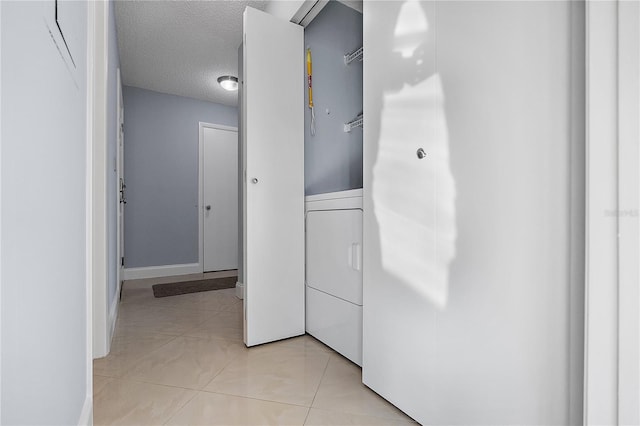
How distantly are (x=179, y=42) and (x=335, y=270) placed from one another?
2552 mm

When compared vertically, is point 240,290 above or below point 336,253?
below

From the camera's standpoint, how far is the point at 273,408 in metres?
1.26

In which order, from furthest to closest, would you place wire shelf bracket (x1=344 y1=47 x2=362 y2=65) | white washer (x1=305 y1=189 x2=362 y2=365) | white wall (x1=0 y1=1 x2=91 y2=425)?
wire shelf bracket (x1=344 y1=47 x2=362 y2=65), white washer (x1=305 y1=189 x2=362 y2=365), white wall (x1=0 y1=1 x2=91 y2=425)

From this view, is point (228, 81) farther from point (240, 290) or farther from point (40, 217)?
point (40, 217)

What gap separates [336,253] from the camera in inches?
69.7

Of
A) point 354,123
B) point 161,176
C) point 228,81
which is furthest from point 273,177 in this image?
point 161,176

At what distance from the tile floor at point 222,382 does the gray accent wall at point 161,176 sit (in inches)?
80.8

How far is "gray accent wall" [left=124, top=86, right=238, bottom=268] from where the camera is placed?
401 cm

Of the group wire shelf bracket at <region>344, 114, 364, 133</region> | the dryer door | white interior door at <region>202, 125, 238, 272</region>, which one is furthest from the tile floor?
white interior door at <region>202, 125, 238, 272</region>

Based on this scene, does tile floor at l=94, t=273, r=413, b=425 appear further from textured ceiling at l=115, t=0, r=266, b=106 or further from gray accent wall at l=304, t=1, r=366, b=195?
textured ceiling at l=115, t=0, r=266, b=106

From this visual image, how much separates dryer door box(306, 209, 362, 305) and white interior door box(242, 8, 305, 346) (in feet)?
0.33

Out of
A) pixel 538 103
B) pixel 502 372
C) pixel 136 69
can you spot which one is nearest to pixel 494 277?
pixel 502 372

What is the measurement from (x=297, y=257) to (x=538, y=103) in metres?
1.49

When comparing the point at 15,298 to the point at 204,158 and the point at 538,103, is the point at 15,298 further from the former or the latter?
the point at 204,158
